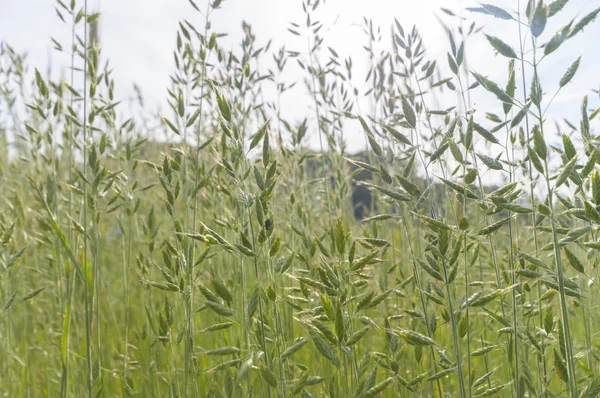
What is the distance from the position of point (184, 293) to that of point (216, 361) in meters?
0.85

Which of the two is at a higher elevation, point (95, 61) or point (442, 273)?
point (95, 61)

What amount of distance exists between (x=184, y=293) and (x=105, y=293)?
6.34 ft

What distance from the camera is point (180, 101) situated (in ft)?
Result: 5.27

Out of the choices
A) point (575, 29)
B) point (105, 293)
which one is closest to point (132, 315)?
point (105, 293)

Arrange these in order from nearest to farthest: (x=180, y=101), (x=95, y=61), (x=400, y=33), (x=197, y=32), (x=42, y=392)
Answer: (x=400, y=33)
(x=180, y=101)
(x=197, y=32)
(x=95, y=61)
(x=42, y=392)

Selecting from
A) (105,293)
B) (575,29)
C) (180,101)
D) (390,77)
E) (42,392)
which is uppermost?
(390,77)

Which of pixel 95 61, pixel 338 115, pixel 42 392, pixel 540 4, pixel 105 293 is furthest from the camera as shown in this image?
pixel 105 293

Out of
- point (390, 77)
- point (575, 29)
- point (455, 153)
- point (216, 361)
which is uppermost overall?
point (390, 77)

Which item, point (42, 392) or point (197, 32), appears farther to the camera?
point (42, 392)

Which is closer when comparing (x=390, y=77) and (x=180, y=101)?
(x=180, y=101)

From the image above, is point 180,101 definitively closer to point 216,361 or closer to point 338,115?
point 216,361

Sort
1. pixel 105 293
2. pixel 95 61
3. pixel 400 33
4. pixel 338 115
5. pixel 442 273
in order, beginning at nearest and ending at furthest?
pixel 442 273
pixel 400 33
pixel 95 61
pixel 338 115
pixel 105 293

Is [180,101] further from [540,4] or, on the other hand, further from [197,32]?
[540,4]

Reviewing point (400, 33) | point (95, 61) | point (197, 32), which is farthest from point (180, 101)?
point (400, 33)
